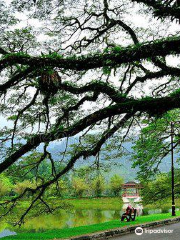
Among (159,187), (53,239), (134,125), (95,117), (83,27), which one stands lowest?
(53,239)

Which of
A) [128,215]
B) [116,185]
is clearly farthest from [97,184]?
[116,185]

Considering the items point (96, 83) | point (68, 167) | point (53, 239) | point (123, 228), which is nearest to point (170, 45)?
point (96, 83)

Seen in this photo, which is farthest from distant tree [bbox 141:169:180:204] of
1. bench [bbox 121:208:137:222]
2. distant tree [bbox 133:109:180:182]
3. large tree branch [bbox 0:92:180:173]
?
large tree branch [bbox 0:92:180:173]

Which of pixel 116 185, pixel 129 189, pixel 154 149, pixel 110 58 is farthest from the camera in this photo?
pixel 129 189

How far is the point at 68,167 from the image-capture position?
8633 mm

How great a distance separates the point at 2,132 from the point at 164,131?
8.35 metres

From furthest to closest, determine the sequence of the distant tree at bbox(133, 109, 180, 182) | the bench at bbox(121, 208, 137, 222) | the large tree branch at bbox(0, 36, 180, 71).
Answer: the distant tree at bbox(133, 109, 180, 182)
the bench at bbox(121, 208, 137, 222)
the large tree branch at bbox(0, 36, 180, 71)

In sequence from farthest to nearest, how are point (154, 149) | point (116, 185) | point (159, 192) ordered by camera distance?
1. point (116, 185)
2. point (159, 192)
3. point (154, 149)

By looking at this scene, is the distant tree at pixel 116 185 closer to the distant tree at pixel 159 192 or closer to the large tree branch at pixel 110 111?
the distant tree at pixel 159 192

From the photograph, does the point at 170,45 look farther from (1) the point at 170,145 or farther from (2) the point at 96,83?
(1) the point at 170,145

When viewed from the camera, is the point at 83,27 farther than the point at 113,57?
Yes

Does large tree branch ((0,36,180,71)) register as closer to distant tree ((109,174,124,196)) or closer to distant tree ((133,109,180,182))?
distant tree ((133,109,180,182))

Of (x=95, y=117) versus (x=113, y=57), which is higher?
(x=113, y=57)

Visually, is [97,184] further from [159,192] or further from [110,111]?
[110,111]
